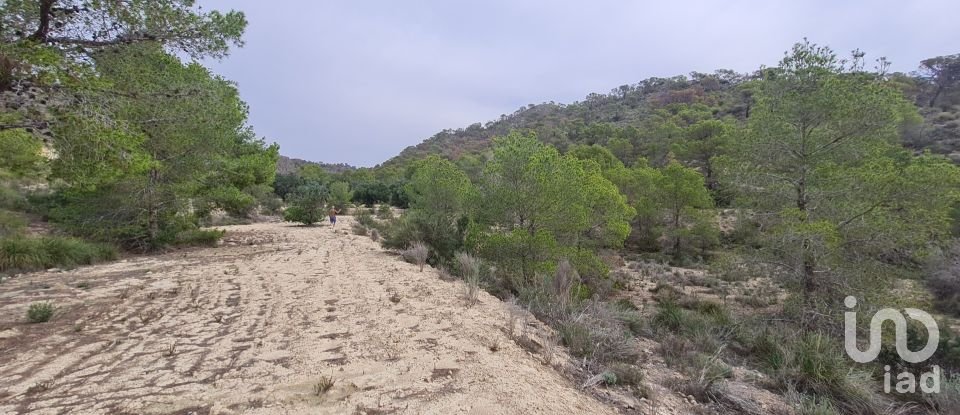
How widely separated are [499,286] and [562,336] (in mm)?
4371

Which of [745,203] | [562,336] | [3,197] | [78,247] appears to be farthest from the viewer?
[3,197]

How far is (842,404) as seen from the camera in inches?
191

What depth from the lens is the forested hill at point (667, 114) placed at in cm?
3391

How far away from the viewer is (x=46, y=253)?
984 cm

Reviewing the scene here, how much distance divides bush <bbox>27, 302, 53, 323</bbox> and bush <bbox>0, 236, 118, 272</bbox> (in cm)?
524

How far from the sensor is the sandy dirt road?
347cm

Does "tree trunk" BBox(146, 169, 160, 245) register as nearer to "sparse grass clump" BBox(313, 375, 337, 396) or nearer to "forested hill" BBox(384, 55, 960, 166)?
"sparse grass clump" BBox(313, 375, 337, 396)

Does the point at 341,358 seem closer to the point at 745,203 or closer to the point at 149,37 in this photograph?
the point at 149,37

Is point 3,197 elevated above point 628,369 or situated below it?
above

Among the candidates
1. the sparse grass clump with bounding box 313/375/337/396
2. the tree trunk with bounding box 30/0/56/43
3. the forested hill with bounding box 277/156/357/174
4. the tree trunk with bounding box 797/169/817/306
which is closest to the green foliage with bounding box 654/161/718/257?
the tree trunk with bounding box 797/169/817/306

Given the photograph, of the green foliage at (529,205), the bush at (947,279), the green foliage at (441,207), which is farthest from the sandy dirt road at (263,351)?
the bush at (947,279)

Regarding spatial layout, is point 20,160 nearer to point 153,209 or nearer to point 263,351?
point 153,209

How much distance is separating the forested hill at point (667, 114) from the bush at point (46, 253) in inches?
701

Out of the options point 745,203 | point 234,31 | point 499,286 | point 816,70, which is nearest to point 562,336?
point 499,286
